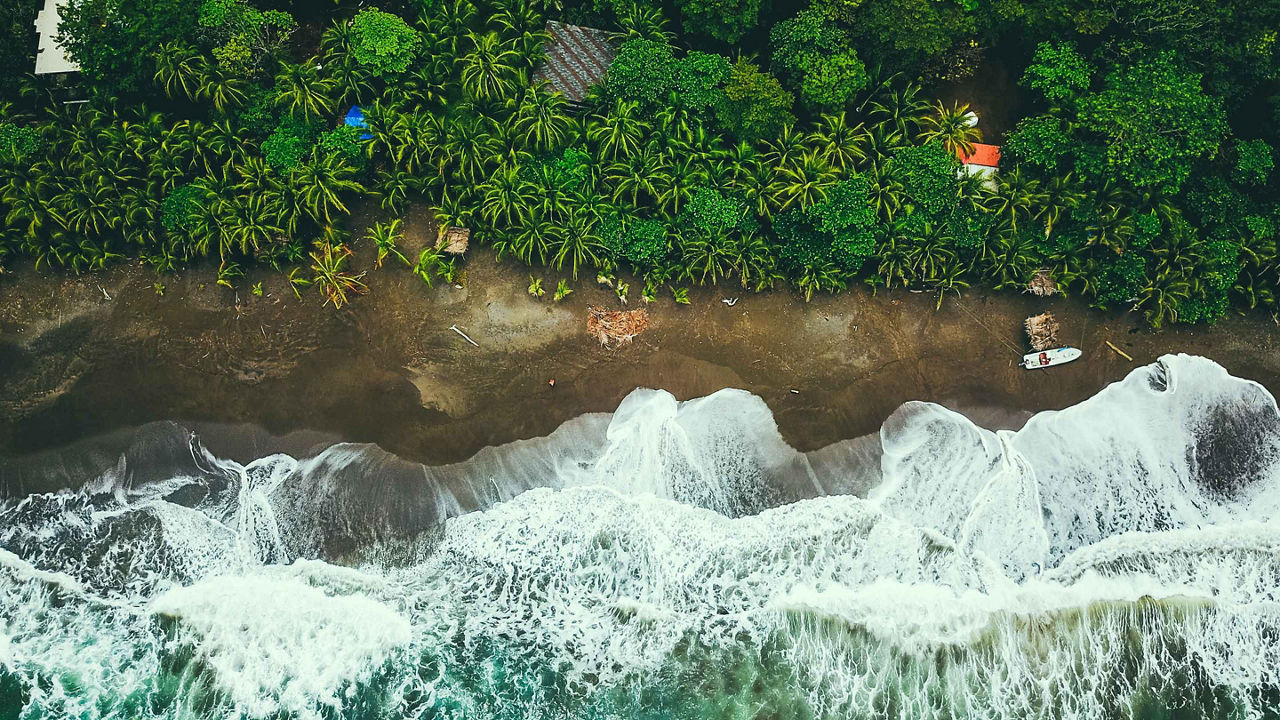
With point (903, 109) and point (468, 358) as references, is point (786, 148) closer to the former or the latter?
point (903, 109)

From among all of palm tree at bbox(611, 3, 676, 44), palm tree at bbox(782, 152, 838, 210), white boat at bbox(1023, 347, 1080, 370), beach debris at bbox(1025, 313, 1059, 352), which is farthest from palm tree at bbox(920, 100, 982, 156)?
palm tree at bbox(611, 3, 676, 44)

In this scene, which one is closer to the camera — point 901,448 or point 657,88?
point 657,88

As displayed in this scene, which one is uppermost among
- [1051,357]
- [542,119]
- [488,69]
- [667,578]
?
[488,69]

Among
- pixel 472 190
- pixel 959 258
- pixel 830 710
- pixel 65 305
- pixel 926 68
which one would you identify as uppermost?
pixel 926 68

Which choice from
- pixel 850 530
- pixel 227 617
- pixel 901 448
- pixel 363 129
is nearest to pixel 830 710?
pixel 850 530

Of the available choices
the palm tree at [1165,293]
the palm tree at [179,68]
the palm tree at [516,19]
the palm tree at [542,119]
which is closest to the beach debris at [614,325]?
the palm tree at [542,119]

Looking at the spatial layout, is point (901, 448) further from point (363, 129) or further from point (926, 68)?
point (363, 129)

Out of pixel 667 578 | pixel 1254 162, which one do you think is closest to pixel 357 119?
pixel 667 578
